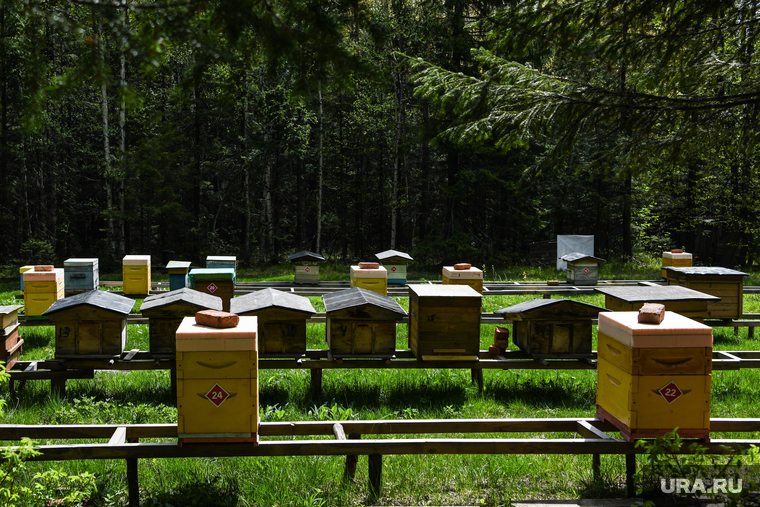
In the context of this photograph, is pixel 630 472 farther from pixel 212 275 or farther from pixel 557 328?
pixel 212 275

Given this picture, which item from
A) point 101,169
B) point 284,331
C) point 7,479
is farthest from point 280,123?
point 7,479

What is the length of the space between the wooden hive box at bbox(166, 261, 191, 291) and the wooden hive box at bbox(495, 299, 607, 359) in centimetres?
785

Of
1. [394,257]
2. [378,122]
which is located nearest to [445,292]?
[394,257]

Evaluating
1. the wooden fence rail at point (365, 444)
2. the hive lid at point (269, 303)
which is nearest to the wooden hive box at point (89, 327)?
the hive lid at point (269, 303)

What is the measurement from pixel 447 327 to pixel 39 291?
25.3 ft

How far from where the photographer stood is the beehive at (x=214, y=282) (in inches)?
422

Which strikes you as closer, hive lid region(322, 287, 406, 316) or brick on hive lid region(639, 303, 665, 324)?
brick on hive lid region(639, 303, 665, 324)

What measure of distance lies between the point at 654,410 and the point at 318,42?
3.75 m

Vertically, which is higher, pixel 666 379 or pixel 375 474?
pixel 666 379

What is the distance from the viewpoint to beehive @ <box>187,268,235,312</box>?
1073cm

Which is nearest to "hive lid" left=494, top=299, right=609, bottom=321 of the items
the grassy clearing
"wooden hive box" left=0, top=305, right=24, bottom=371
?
the grassy clearing

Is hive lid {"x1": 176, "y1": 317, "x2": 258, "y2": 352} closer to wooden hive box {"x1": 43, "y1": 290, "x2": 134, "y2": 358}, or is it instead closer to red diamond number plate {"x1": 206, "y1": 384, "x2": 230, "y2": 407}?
red diamond number plate {"x1": 206, "y1": 384, "x2": 230, "y2": 407}

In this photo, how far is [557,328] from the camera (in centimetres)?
761

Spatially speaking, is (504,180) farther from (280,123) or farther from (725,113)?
(725,113)
